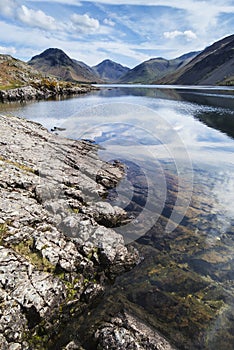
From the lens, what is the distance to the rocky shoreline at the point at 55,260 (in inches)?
449

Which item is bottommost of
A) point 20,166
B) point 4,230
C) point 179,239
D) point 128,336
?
point 179,239

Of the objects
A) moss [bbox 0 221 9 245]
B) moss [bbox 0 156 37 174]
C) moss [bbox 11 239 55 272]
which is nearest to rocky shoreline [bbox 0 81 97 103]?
moss [bbox 0 156 37 174]

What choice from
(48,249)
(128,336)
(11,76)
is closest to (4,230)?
(48,249)

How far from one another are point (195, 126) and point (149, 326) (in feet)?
196

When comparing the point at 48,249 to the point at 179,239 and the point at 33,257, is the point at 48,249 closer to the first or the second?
the point at 33,257

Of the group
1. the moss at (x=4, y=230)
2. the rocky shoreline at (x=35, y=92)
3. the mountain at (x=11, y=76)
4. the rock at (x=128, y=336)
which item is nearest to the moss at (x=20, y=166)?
the moss at (x=4, y=230)

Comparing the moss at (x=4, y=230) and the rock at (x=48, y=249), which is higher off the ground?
the moss at (x=4, y=230)

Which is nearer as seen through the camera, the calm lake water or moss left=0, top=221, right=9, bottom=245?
the calm lake water

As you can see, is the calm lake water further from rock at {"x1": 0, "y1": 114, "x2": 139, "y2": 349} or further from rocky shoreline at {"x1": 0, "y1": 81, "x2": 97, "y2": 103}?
rocky shoreline at {"x1": 0, "y1": 81, "x2": 97, "y2": 103}

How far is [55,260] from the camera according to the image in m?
13.9

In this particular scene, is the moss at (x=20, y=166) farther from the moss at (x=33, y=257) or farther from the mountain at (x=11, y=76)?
the mountain at (x=11, y=76)

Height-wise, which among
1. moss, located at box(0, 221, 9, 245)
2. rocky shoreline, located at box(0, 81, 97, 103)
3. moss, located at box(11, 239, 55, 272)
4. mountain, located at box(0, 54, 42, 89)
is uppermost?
mountain, located at box(0, 54, 42, 89)

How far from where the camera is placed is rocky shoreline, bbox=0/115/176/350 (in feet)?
37.4

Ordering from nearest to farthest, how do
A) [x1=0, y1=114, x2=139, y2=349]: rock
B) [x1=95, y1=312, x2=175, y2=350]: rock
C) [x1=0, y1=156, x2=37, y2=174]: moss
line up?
[x1=95, y1=312, x2=175, y2=350]: rock → [x1=0, y1=114, x2=139, y2=349]: rock → [x1=0, y1=156, x2=37, y2=174]: moss
